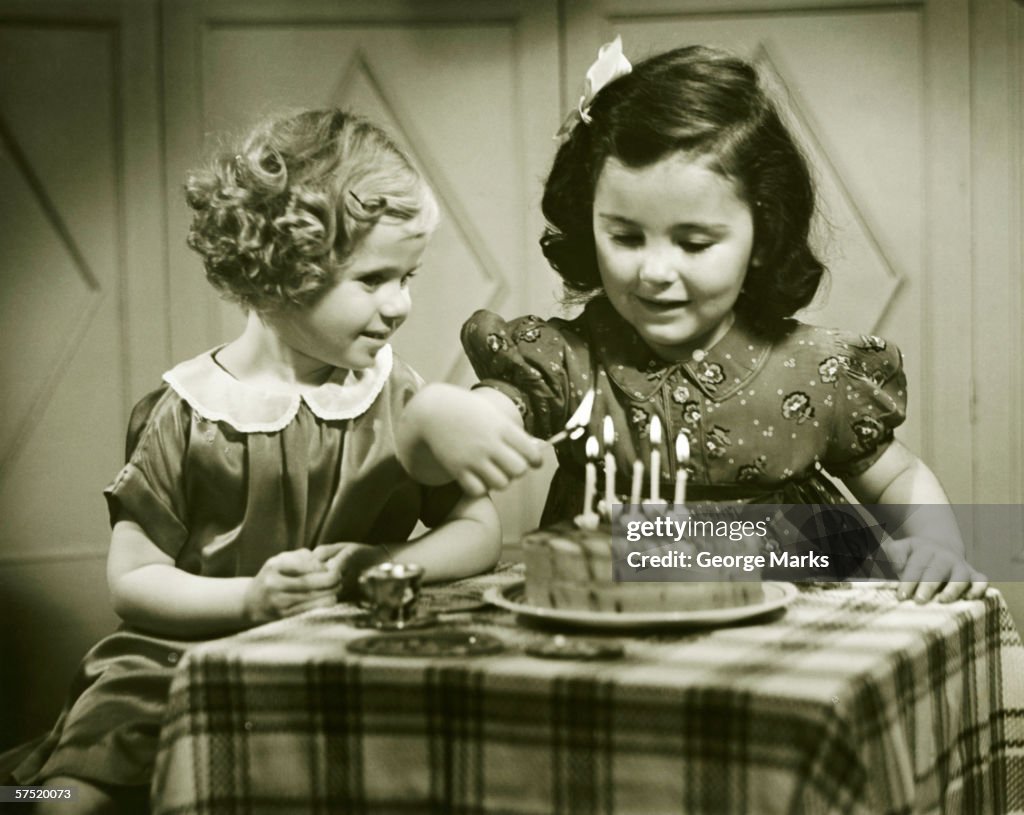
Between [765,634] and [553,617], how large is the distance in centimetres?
16

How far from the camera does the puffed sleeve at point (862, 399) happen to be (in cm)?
120

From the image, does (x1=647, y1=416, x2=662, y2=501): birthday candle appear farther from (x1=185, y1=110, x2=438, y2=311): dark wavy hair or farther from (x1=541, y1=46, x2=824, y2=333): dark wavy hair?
(x1=185, y1=110, x2=438, y2=311): dark wavy hair

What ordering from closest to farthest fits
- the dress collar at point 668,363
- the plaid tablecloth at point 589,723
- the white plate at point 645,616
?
the plaid tablecloth at point 589,723, the white plate at point 645,616, the dress collar at point 668,363

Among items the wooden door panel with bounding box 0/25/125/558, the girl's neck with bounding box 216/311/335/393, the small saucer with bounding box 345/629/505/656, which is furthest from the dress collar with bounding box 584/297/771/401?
the wooden door panel with bounding box 0/25/125/558

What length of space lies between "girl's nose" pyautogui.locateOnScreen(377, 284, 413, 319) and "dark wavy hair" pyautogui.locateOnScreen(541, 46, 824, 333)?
171 mm

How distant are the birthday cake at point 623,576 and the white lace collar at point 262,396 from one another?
0.38 meters

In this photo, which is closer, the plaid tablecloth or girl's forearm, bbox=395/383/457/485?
the plaid tablecloth

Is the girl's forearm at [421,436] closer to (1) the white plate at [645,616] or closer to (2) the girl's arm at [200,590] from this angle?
(2) the girl's arm at [200,590]

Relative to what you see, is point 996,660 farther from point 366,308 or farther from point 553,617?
point 366,308

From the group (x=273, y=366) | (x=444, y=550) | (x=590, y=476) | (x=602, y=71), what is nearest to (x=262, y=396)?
(x=273, y=366)

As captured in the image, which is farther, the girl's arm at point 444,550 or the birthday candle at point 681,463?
the girl's arm at point 444,550

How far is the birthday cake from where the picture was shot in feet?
2.95

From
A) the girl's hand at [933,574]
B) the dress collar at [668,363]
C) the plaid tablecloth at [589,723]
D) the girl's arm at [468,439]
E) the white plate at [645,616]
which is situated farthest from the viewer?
the dress collar at [668,363]

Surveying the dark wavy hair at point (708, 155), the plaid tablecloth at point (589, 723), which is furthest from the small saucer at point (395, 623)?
the dark wavy hair at point (708, 155)
